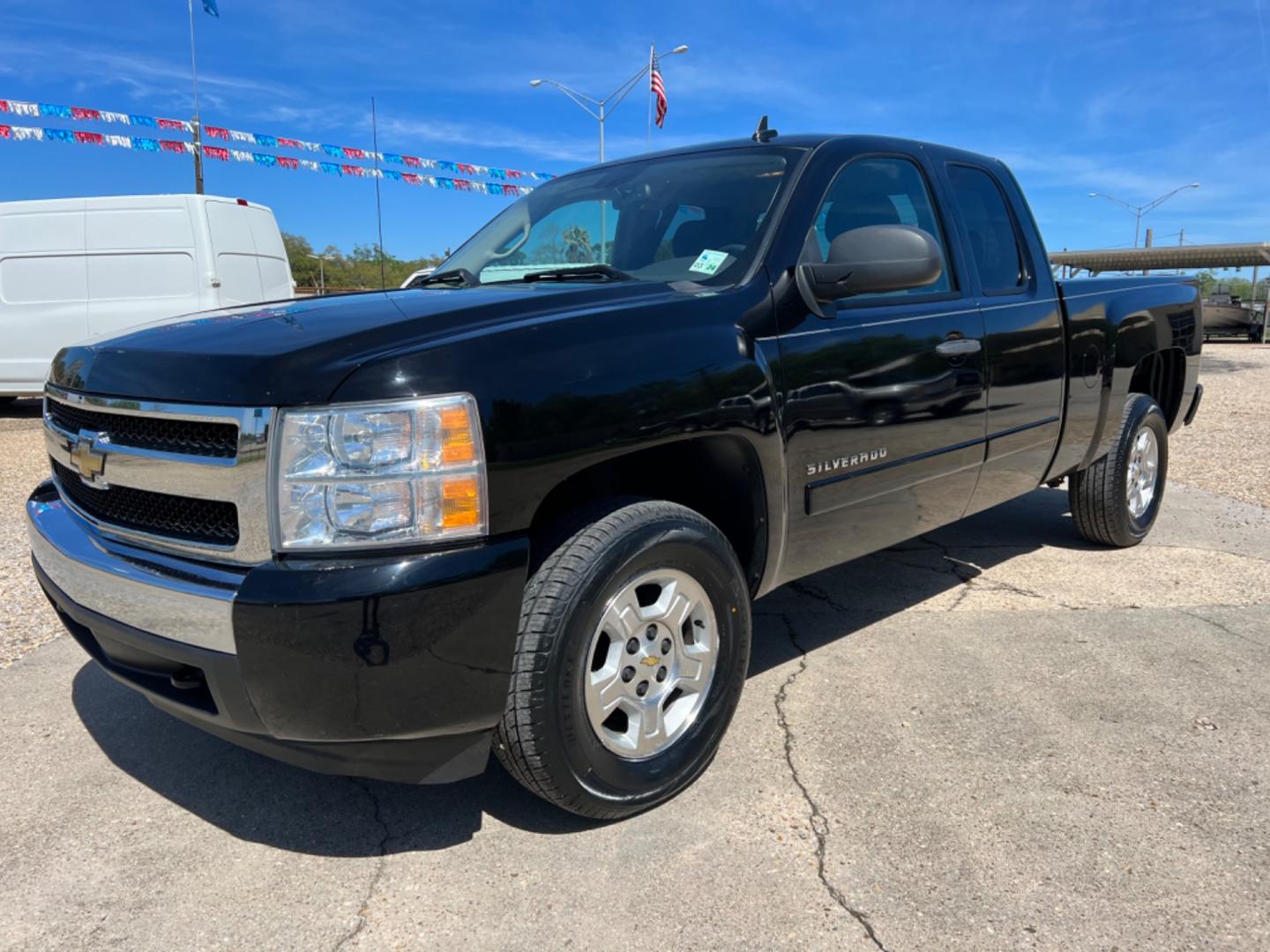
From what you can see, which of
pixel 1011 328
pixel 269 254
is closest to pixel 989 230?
pixel 1011 328

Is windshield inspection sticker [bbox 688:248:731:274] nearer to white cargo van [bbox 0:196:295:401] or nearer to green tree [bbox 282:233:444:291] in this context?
white cargo van [bbox 0:196:295:401]

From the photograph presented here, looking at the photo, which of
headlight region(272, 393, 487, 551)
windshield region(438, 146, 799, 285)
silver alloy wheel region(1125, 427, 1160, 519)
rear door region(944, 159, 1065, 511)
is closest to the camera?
headlight region(272, 393, 487, 551)

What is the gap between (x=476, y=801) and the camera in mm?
2619

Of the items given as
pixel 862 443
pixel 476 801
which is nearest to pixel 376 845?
pixel 476 801

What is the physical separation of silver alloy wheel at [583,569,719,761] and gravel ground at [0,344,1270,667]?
2800 millimetres

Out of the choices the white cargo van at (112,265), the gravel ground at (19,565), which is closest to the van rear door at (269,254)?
the white cargo van at (112,265)

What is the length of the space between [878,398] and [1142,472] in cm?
292

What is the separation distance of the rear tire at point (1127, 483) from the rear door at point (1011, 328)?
815 mm

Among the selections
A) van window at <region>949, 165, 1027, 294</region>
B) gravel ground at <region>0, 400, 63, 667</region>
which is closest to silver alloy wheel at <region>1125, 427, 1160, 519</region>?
van window at <region>949, 165, 1027, 294</region>

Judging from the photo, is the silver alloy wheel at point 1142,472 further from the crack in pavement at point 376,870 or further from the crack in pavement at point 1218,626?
the crack in pavement at point 376,870

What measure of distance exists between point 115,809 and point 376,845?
80 cm

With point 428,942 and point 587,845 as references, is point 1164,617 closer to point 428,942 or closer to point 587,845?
point 587,845

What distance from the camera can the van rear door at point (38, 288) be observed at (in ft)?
33.3

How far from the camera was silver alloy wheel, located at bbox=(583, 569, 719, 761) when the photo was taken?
92.1 inches
